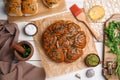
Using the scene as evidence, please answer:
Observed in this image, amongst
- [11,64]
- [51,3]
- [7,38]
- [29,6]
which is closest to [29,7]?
[29,6]

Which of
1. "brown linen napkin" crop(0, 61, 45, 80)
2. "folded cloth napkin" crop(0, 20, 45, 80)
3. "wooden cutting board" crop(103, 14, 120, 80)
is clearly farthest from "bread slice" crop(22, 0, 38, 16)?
"wooden cutting board" crop(103, 14, 120, 80)

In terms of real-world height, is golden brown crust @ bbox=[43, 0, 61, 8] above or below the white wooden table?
above

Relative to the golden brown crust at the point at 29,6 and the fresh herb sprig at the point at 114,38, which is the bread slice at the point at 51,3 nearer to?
the golden brown crust at the point at 29,6

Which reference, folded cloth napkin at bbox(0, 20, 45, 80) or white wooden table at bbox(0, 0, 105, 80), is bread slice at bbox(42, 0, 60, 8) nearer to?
white wooden table at bbox(0, 0, 105, 80)

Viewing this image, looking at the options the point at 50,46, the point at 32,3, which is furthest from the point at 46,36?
the point at 32,3

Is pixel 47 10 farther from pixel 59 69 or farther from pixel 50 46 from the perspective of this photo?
pixel 59 69

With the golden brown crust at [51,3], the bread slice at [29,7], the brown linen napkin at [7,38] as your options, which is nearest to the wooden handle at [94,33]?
the golden brown crust at [51,3]

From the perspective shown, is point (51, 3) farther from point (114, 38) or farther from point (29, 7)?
point (114, 38)
